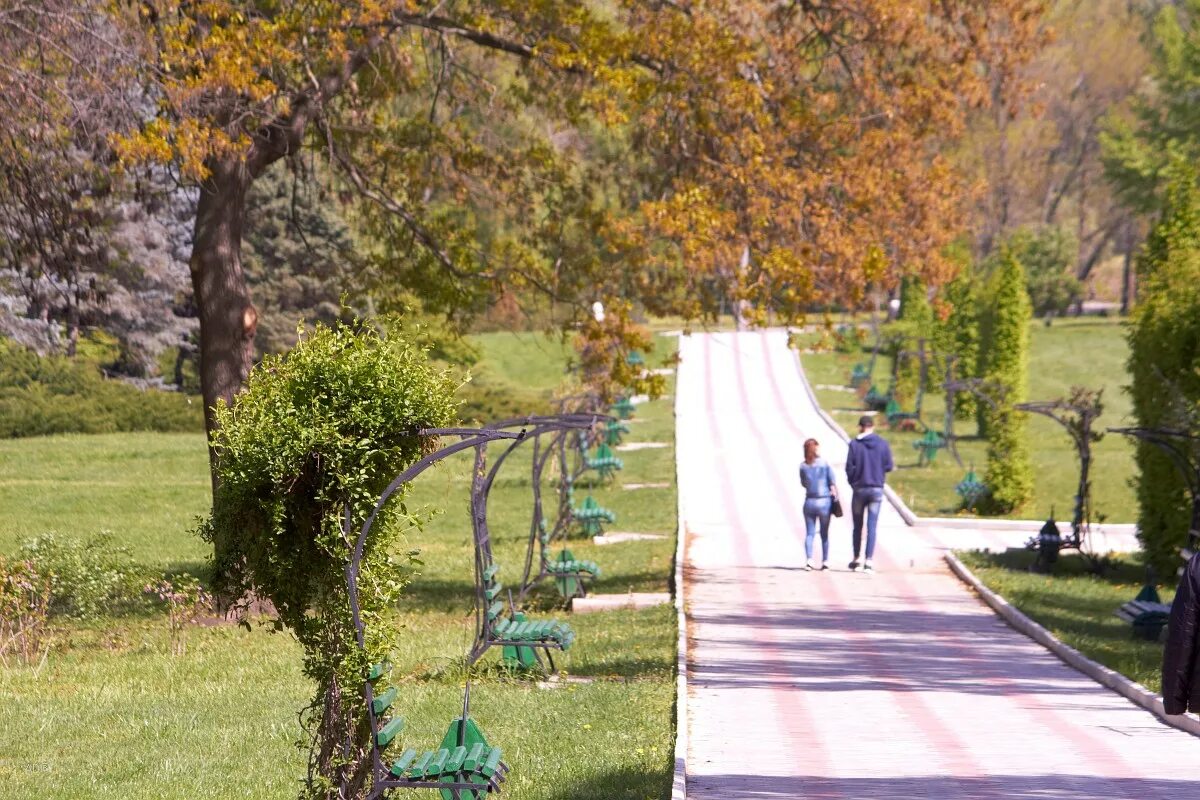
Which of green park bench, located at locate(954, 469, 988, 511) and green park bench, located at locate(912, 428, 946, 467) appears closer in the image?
green park bench, located at locate(954, 469, 988, 511)

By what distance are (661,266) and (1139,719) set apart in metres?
9.71

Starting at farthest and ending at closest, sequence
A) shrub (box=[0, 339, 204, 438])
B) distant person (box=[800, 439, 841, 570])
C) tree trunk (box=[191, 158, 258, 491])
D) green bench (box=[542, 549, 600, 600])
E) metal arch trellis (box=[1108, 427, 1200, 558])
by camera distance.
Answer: shrub (box=[0, 339, 204, 438])
distant person (box=[800, 439, 841, 570])
green bench (box=[542, 549, 600, 600])
tree trunk (box=[191, 158, 258, 491])
metal arch trellis (box=[1108, 427, 1200, 558])

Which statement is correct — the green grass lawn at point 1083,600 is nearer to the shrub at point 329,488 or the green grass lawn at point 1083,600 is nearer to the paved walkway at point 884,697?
the paved walkway at point 884,697

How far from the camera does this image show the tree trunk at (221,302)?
18562 millimetres

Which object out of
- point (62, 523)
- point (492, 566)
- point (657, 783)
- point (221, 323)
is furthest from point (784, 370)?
point (657, 783)

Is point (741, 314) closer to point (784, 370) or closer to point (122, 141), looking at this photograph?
point (122, 141)

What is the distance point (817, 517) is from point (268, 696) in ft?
33.8

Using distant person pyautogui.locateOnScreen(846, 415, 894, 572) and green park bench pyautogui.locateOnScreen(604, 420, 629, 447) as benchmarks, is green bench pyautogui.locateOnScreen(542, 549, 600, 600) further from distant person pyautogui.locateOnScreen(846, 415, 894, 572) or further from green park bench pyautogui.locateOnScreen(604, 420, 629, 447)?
green park bench pyautogui.locateOnScreen(604, 420, 629, 447)

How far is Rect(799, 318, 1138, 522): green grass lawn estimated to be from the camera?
3328 cm

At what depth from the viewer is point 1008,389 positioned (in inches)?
1357

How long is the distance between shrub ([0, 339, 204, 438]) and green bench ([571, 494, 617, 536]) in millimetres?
11252

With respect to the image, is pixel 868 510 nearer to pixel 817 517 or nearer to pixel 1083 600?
pixel 817 517

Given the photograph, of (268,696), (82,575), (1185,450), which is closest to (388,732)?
(268,696)

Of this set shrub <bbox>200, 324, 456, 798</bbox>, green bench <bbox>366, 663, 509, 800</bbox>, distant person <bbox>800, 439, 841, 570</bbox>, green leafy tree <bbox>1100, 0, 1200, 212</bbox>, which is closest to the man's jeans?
distant person <bbox>800, 439, 841, 570</bbox>
